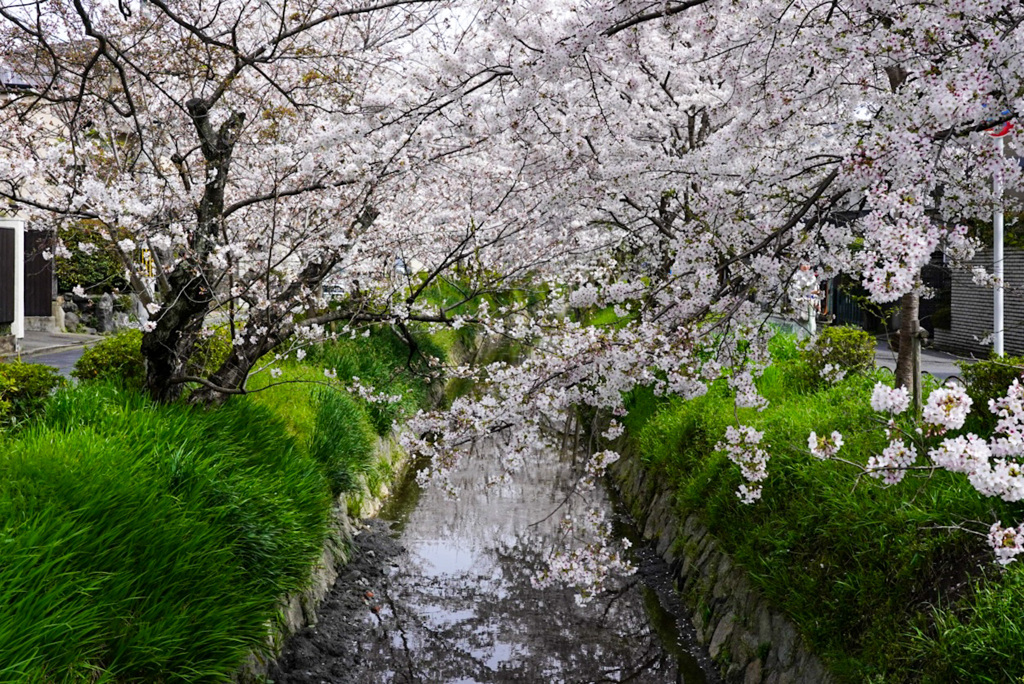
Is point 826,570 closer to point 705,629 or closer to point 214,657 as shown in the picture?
point 705,629

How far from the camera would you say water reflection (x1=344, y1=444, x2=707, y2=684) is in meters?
6.36

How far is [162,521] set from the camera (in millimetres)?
4762

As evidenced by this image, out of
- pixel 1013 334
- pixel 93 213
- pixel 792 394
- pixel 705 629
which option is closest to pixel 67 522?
pixel 93 213

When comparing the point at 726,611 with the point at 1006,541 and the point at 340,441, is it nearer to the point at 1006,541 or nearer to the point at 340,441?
the point at 1006,541

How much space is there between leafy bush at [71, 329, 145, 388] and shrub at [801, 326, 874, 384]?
23.3ft

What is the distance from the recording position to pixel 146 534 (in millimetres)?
4586

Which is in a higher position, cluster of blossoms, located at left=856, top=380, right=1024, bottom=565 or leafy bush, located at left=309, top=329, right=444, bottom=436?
cluster of blossoms, located at left=856, top=380, right=1024, bottom=565

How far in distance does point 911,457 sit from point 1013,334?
1747 centimetres

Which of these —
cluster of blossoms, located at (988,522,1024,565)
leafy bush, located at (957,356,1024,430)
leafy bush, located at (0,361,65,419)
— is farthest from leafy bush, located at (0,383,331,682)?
leafy bush, located at (957,356,1024,430)

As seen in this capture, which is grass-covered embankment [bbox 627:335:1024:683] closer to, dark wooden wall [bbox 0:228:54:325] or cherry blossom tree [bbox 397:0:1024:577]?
cherry blossom tree [bbox 397:0:1024:577]

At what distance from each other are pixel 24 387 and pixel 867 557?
6736 millimetres

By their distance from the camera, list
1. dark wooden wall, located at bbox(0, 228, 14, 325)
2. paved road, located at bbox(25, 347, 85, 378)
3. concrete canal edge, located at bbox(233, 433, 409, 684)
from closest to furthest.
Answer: concrete canal edge, located at bbox(233, 433, 409, 684)
paved road, located at bbox(25, 347, 85, 378)
dark wooden wall, located at bbox(0, 228, 14, 325)

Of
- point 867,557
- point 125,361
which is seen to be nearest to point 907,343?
point 867,557

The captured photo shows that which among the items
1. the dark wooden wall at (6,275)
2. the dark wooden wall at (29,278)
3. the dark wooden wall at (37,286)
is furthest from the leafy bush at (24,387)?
the dark wooden wall at (37,286)
